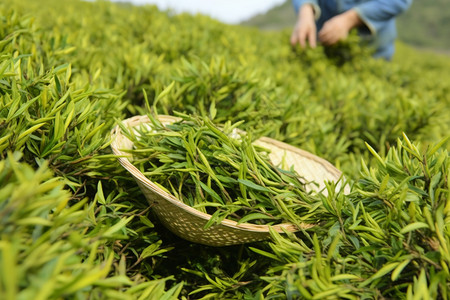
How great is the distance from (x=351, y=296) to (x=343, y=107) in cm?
154

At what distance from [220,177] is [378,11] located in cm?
307

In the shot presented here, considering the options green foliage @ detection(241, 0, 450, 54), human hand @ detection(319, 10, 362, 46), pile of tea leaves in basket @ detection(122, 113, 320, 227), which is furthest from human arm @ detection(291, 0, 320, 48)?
green foliage @ detection(241, 0, 450, 54)

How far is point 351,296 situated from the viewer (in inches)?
31.8

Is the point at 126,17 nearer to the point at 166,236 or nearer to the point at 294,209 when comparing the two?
the point at 166,236

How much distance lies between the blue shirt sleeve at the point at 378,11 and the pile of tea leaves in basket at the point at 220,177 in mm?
2733

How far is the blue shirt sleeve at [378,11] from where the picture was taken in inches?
130

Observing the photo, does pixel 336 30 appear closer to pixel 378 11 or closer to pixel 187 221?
pixel 378 11

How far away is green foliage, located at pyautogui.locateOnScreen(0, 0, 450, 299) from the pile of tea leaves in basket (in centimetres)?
9

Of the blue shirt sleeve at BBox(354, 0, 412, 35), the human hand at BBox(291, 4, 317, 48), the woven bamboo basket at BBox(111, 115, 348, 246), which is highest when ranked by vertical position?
the blue shirt sleeve at BBox(354, 0, 412, 35)

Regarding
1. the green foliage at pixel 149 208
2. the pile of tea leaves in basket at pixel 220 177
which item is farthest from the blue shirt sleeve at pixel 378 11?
the pile of tea leaves in basket at pixel 220 177

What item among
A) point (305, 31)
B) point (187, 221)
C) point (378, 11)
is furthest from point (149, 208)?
point (378, 11)

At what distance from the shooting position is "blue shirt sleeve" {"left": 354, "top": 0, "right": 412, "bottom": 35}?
10.9 feet

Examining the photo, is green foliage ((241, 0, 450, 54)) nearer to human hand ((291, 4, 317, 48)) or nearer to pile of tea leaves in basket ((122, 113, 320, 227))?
human hand ((291, 4, 317, 48))

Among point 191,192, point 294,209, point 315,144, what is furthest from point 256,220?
point 315,144
